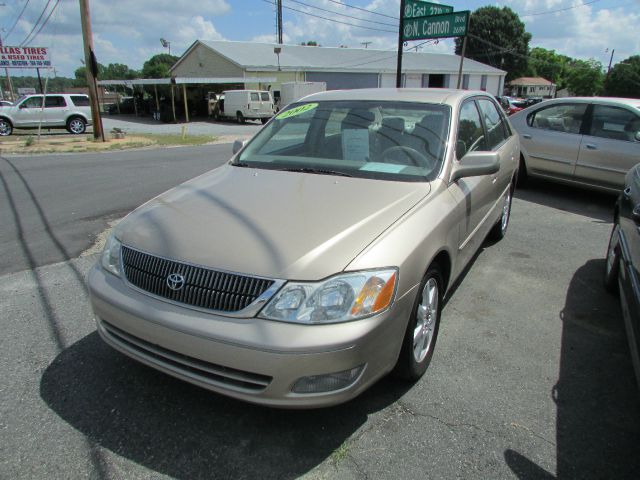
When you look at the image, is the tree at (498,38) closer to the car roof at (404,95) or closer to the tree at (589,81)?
the tree at (589,81)

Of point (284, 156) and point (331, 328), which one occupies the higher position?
point (284, 156)

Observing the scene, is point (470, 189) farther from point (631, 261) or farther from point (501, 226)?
point (501, 226)

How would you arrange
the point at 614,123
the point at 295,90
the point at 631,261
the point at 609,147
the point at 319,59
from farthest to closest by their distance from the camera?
the point at 319,59
the point at 295,90
the point at 614,123
the point at 609,147
the point at 631,261

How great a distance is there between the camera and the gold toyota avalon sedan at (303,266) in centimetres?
211

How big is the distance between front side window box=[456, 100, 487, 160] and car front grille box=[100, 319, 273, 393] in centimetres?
221

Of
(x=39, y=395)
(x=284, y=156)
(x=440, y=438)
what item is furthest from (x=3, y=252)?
(x=440, y=438)

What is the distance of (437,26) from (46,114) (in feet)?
55.9

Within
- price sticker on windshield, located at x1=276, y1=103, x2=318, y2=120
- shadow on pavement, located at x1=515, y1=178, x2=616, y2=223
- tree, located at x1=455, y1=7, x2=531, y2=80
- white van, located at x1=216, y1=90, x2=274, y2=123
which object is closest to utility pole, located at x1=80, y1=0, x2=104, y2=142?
white van, located at x1=216, y1=90, x2=274, y2=123

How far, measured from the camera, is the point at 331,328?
208 cm

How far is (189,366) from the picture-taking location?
2279 millimetres

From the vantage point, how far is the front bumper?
80.8 inches

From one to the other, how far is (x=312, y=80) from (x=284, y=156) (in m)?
35.3

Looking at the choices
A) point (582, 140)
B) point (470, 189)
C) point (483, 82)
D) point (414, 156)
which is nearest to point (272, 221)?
point (414, 156)

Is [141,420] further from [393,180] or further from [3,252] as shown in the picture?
[3,252]
